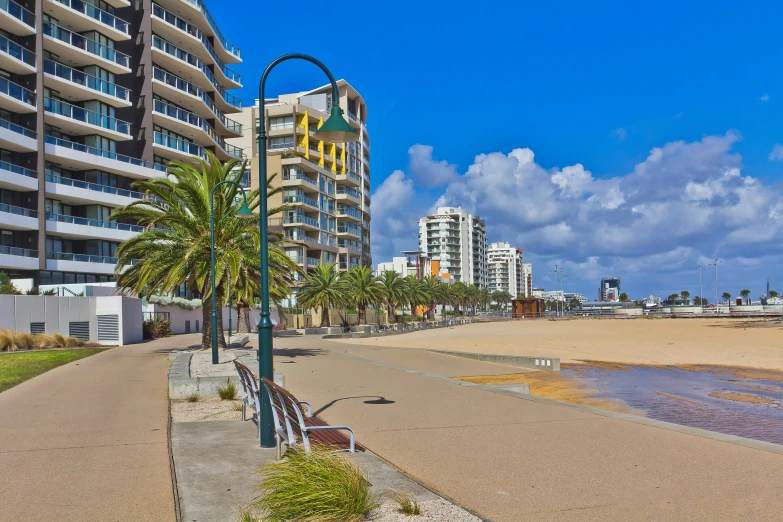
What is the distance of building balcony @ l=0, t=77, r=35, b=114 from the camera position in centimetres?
4266

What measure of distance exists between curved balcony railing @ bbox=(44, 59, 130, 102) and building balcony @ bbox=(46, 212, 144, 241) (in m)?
9.71

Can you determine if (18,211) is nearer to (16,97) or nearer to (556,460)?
(16,97)

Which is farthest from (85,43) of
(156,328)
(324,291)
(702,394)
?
(702,394)

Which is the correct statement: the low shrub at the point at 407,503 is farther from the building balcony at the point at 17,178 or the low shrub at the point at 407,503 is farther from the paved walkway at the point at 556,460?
the building balcony at the point at 17,178

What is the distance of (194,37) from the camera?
58281 mm

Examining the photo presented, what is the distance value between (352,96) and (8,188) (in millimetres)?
62304

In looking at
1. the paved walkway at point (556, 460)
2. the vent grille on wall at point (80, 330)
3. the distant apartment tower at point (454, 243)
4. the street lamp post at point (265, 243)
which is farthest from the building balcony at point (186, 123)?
the distant apartment tower at point (454, 243)

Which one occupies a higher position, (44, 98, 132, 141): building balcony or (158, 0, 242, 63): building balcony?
(158, 0, 242, 63): building balcony

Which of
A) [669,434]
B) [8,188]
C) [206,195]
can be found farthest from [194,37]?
[669,434]

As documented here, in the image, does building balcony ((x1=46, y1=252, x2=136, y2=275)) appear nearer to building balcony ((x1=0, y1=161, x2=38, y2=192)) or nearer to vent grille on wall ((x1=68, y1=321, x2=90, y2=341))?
building balcony ((x1=0, y1=161, x2=38, y2=192))

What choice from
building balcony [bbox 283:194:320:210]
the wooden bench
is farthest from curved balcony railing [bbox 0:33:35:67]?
the wooden bench

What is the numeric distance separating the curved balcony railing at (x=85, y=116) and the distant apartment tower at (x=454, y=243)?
13372cm

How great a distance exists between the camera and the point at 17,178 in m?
43.2

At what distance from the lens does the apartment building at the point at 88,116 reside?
44.4m
